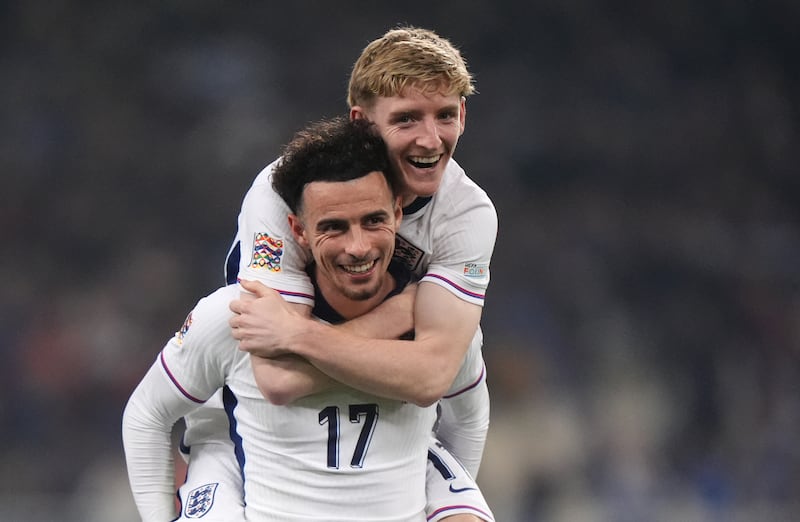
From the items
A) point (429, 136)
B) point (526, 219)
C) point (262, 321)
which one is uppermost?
point (526, 219)

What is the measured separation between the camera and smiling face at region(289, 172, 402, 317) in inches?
95.3

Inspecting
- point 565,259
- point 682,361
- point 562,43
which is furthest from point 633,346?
point 562,43

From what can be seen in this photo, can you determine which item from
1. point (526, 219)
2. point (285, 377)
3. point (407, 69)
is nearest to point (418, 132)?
point (407, 69)

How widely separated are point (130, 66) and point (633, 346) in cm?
414

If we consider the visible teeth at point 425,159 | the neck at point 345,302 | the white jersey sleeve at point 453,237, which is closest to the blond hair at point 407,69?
the visible teeth at point 425,159

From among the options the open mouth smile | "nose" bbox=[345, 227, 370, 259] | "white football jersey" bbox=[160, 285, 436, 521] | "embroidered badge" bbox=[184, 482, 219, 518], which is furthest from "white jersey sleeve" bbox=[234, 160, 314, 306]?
"embroidered badge" bbox=[184, 482, 219, 518]

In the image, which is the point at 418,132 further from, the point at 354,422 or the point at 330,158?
the point at 354,422

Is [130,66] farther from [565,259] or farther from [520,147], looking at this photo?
[565,259]

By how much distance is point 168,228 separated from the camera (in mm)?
6996

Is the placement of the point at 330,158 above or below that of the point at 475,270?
above

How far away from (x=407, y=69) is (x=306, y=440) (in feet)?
3.14

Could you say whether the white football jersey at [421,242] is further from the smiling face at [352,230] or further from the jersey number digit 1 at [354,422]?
the jersey number digit 1 at [354,422]

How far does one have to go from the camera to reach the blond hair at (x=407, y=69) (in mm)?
2600

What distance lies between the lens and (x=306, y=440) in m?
2.60
